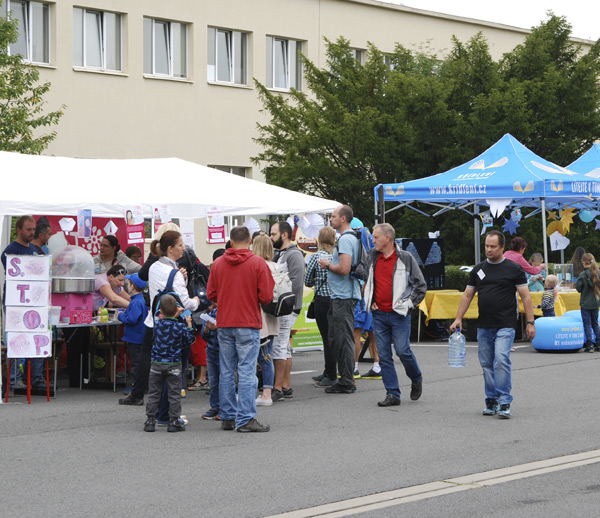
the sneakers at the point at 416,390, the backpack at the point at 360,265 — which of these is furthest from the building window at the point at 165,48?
the sneakers at the point at 416,390

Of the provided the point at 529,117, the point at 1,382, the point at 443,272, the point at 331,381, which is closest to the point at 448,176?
the point at 443,272

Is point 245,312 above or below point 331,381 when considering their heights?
above

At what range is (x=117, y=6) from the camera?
2925 cm

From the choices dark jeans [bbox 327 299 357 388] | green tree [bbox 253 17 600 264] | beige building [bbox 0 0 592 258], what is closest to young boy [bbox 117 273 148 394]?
dark jeans [bbox 327 299 357 388]

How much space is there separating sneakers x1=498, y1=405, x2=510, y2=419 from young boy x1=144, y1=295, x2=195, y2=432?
3.05m

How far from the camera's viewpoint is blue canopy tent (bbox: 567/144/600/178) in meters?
22.0

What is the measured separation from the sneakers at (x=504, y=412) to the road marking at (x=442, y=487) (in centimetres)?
166

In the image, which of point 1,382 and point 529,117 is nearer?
point 1,382

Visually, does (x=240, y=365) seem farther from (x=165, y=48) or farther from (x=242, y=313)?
(x=165, y=48)

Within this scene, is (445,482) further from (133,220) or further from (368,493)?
(133,220)

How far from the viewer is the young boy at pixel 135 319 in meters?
11.8

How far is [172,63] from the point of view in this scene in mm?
30922

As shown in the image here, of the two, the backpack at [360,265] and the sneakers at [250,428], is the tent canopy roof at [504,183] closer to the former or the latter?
the backpack at [360,265]

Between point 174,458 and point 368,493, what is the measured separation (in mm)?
1951
